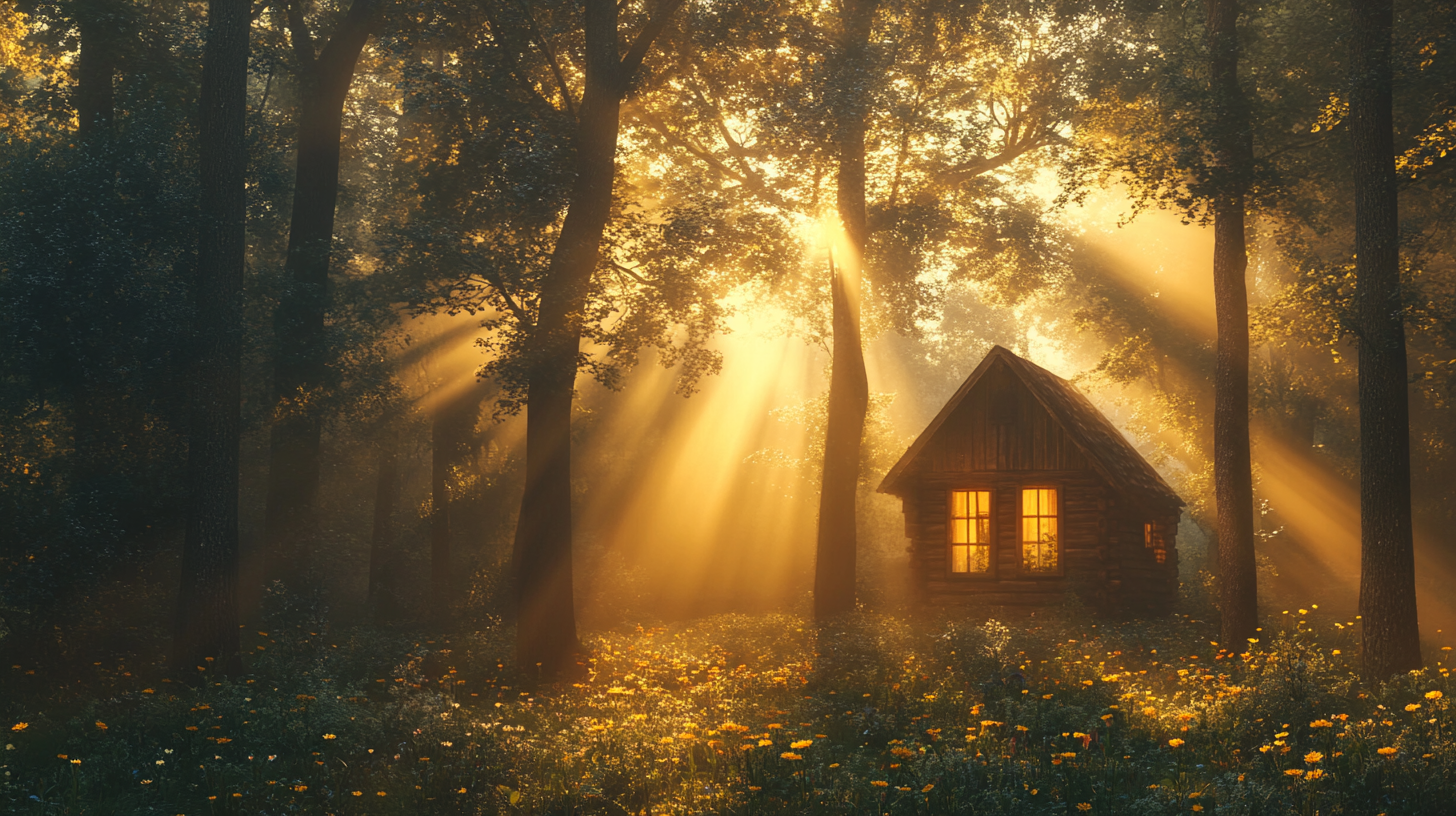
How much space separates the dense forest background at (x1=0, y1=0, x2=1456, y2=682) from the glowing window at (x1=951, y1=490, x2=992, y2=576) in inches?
190

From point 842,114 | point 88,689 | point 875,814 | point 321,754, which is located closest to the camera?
point 875,814

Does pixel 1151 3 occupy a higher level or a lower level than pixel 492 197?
higher

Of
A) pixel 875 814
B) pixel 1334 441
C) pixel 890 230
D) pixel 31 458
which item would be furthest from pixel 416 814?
pixel 1334 441

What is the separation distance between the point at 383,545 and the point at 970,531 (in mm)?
17600

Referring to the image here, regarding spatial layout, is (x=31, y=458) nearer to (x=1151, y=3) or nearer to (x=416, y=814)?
(x=416, y=814)

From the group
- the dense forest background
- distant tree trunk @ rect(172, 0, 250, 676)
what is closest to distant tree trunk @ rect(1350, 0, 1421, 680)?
the dense forest background

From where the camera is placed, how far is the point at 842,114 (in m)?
20.2

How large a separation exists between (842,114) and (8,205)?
1453 centimetres

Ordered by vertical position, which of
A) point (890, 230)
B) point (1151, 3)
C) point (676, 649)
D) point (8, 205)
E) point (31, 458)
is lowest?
point (676, 649)

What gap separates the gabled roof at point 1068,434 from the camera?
2197 centimetres

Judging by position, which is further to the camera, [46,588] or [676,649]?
[676,649]

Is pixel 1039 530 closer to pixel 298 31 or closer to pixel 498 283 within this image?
pixel 498 283

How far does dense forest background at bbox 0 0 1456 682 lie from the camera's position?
1556cm

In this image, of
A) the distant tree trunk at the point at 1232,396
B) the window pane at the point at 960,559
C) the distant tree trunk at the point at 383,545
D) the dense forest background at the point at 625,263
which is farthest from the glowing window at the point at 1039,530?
the distant tree trunk at the point at 383,545
